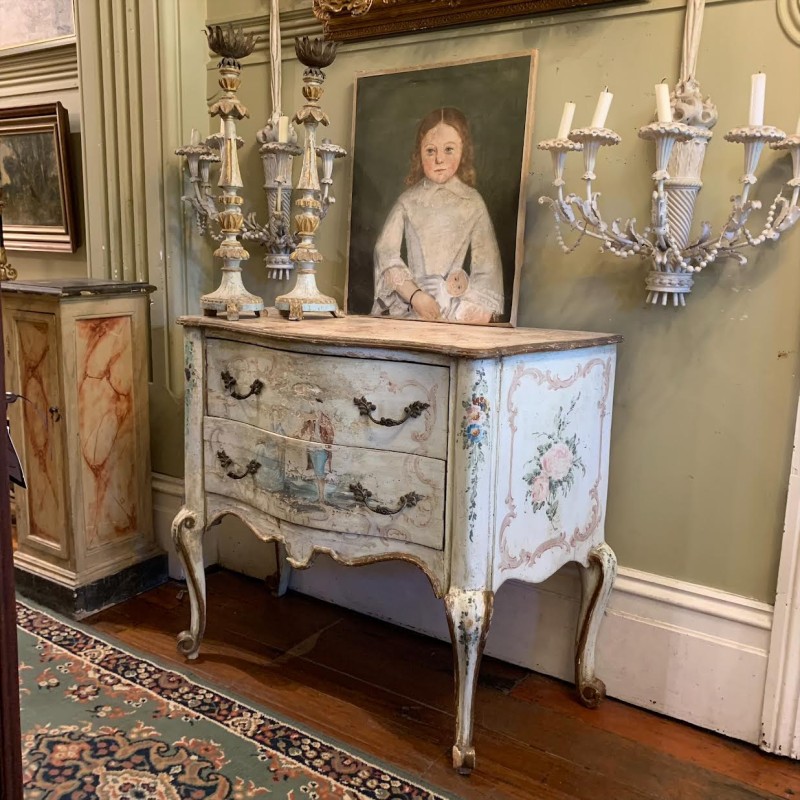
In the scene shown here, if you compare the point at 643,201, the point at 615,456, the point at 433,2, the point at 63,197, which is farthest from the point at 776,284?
the point at 63,197

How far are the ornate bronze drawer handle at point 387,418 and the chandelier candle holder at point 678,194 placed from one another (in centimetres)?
62

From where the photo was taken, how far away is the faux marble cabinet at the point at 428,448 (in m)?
1.69

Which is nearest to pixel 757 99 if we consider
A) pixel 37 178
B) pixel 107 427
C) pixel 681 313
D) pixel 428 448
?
pixel 681 313

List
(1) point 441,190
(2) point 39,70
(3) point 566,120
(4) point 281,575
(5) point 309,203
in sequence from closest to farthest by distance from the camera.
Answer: (3) point 566,120, (5) point 309,203, (1) point 441,190, (4) point 281,575, (2) point 39,70

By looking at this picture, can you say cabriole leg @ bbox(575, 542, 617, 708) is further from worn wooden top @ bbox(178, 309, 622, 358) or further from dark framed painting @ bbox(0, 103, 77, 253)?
dark framed painting @ bbox(0, 103, 77, 253)

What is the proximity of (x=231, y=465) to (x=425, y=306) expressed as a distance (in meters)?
0.74

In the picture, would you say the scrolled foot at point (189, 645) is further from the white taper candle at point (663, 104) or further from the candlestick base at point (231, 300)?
the white taper candle at point (663, 104)

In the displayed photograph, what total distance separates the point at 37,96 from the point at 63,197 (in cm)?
49

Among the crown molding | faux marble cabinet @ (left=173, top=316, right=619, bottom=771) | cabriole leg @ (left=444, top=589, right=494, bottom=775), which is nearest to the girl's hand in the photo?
faux marble cabinet @ (left=173, top=316, right=619, bottom=771)

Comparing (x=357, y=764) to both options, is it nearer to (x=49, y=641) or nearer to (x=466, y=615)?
(x=466, y=615)

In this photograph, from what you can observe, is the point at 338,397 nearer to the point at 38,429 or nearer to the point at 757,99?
the point at 757,99

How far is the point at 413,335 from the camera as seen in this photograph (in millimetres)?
1827

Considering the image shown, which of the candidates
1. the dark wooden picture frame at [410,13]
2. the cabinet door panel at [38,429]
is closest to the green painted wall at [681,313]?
the dark wooden picture frame at [410,13]

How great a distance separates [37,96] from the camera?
10.9 feet
